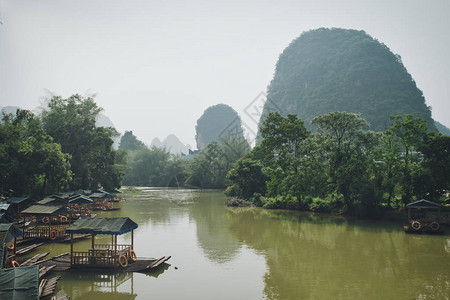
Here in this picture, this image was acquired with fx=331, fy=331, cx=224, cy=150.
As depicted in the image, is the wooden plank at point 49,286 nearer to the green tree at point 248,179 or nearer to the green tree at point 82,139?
the green tree at point 248,179

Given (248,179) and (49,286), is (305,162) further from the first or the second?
(49,286)

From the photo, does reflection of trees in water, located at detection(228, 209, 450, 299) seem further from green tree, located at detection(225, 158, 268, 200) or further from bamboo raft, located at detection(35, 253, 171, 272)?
green tree, located at detection(225, 158, 268, 200)

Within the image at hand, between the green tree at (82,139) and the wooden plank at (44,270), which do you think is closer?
the wooden plank at (44,270)

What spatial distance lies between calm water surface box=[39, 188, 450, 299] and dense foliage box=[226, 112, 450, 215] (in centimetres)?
399

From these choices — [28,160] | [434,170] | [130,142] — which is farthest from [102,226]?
[130,142]

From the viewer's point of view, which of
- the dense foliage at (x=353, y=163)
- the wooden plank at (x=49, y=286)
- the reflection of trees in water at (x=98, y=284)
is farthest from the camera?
the dense foliage at (x=353, y=163)

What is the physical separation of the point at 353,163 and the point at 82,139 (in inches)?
1409

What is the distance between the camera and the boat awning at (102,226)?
1350 centimetres

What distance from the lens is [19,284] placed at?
26.6 ft

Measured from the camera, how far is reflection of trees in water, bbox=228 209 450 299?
11453 millimetres

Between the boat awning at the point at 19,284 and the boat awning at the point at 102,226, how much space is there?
16.0ft

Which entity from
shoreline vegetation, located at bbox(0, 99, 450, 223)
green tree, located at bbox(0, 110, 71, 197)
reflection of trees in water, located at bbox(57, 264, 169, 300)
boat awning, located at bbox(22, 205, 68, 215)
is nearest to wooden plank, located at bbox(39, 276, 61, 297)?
reflection of trees in water, located at bbox(57, 264, 169, 300)

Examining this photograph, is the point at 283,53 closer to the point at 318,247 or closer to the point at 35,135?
the point at 35,135

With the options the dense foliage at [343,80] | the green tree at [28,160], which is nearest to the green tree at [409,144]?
the green tree at [28,160]
